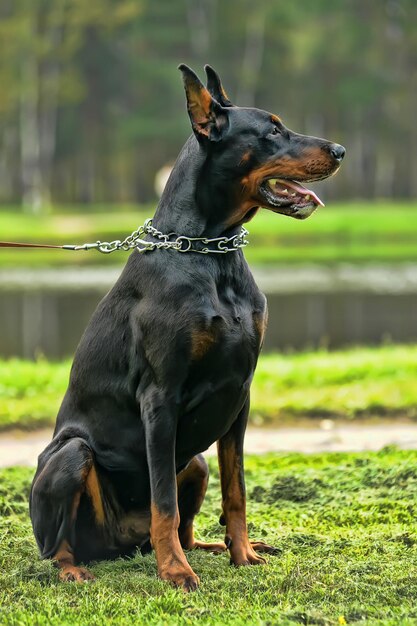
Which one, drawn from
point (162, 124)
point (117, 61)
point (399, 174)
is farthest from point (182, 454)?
point (399, 174)

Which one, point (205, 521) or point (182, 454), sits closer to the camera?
point (182, 454)

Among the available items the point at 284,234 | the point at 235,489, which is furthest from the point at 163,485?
the point at 284,234

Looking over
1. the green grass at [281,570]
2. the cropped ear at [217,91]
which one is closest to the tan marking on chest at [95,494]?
the green grass at [281,570]

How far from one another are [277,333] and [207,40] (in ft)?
141

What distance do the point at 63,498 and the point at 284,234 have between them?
37554 mm

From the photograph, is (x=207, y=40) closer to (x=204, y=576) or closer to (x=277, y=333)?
(x=277, y=333)

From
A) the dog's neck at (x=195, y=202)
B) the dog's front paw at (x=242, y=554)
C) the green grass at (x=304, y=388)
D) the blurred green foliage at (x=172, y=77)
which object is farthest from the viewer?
the blurred green foliage at (x=172, y=77)

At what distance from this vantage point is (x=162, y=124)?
187 feet

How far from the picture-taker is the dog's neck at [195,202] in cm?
491

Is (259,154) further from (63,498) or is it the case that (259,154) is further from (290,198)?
(63,498)

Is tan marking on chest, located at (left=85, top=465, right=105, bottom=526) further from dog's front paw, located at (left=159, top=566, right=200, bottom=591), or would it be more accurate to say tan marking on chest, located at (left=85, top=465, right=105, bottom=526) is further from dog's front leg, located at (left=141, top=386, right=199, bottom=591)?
dog's front paw, located at (left=159, top=566, right=200, bottom=591)

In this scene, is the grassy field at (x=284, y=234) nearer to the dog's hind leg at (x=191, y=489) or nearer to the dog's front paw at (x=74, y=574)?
the dog's hind leg at (x=191, y=489)

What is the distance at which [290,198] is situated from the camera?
4812 mm

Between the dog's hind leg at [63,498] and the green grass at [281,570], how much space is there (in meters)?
0.09
